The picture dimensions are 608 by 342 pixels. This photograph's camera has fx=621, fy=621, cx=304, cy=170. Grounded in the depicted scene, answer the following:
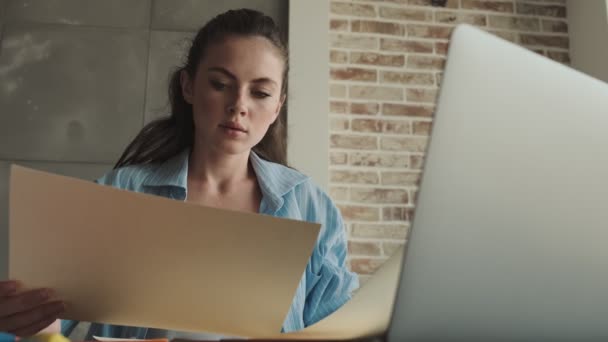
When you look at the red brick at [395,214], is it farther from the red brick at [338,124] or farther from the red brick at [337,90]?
the red brick at [337,90]

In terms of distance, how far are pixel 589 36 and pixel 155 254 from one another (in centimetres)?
261

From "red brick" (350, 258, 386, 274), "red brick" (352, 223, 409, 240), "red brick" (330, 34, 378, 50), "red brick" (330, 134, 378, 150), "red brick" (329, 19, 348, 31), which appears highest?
"red brick" (329, 19, 348, 31)

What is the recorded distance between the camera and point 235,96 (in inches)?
55.9

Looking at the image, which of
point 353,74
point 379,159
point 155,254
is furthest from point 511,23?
point 155,254

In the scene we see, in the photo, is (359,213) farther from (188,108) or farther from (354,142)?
(188,108)

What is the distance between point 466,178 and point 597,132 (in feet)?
0.39

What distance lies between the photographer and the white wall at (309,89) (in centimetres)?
250

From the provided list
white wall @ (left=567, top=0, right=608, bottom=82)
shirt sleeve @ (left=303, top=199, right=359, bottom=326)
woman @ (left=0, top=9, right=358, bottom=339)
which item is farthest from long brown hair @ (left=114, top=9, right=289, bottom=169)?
white wall @ (left=567, top=0, right=608, bottom=82)

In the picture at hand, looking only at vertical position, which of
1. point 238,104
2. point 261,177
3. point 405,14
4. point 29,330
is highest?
point 405,14

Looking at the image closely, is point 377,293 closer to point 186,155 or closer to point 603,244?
point 603,244

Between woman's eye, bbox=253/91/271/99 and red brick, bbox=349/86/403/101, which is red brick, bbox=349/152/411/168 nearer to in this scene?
red brick, bbox=349/86/403/101

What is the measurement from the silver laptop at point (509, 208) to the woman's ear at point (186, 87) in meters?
1.23

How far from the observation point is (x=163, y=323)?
71 centimetres

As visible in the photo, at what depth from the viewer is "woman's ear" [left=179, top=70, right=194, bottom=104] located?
159 centimetres
